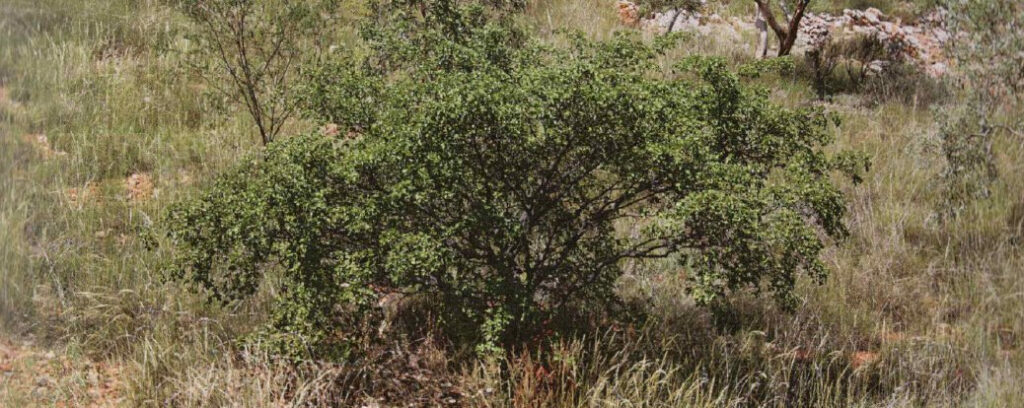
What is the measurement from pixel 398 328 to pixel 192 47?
5.93 meters

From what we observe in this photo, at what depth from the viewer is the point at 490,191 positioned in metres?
5.14

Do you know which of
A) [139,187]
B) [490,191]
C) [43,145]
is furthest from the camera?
[43,145]

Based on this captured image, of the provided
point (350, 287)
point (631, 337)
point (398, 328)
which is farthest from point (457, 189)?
point (631, 337)

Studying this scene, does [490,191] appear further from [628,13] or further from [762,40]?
[628,13]

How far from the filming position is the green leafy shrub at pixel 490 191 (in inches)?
188

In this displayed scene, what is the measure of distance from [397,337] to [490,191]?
4.34 ft

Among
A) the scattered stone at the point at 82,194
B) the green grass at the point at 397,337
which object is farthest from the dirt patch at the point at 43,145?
the scattered stone at the point at 82,194

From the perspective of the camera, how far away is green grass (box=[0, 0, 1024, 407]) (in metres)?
5.38

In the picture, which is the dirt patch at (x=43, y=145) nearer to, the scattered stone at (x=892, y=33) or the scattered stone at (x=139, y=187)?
the scattered stone at (x=139, y=187)

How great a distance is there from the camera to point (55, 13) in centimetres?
1028

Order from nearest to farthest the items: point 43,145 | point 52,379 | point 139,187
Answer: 1. point 52,379
2. point 139,187
3. point 43,145

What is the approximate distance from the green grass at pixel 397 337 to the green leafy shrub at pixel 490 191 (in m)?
0.39

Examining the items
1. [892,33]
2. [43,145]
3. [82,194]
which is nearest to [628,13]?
[892,33]

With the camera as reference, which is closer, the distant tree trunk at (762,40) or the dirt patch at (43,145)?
the dirt patch at (43,145)
